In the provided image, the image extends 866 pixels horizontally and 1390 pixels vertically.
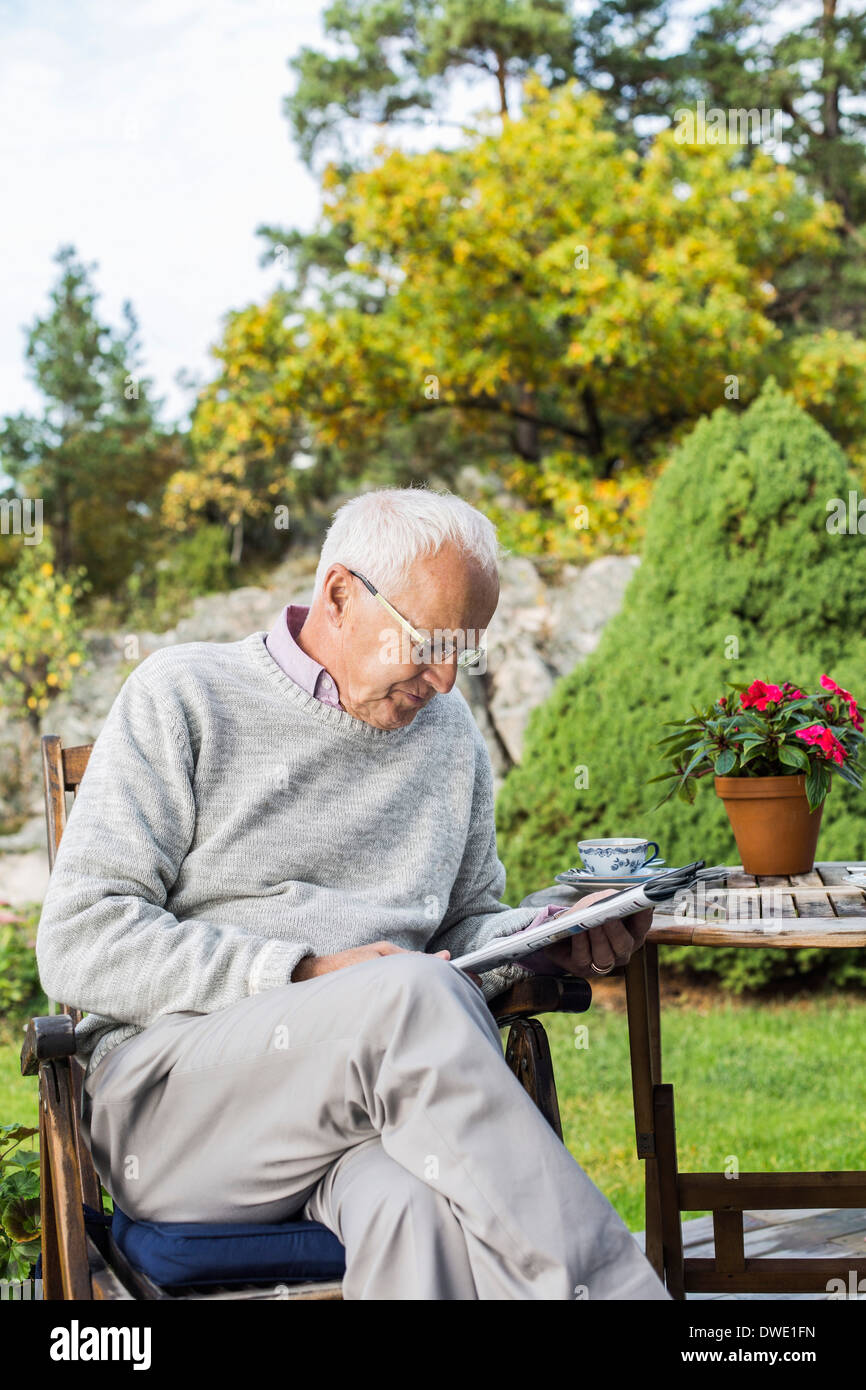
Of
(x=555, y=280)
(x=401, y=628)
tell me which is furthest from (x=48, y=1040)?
(x=555, y=280)

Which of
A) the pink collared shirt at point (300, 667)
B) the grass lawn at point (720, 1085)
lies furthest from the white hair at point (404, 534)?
the grass lawn at point (720, 1085)

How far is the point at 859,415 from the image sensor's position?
8.62 meters

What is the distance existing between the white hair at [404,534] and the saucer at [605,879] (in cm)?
61

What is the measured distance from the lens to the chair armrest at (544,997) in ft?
6.32

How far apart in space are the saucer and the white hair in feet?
2.00

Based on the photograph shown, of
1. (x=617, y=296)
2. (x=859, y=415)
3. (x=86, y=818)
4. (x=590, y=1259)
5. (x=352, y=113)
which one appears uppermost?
(x=352, y=113)

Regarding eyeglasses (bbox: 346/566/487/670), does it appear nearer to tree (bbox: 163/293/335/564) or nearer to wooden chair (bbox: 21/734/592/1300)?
wooden chair (bbox: 21/734/592/1300)

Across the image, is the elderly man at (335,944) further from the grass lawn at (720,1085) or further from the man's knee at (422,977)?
the grass lawn at (720,1085)

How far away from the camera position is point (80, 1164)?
1794 mm

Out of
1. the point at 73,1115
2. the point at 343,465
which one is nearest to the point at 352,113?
the point at 343,465

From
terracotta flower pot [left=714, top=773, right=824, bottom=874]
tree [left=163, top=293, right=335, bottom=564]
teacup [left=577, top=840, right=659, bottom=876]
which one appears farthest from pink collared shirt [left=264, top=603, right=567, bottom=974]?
tree [left=163, top=293, right=335, bottom=564]

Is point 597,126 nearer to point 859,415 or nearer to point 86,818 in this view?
point 859,415

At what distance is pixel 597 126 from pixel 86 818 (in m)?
9.94

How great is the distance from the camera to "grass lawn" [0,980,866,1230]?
3.52 m
